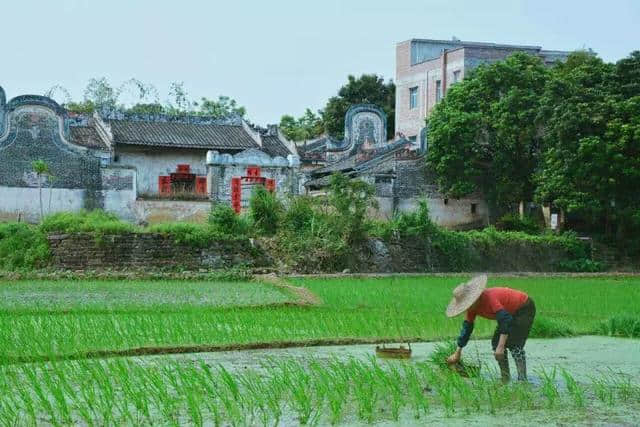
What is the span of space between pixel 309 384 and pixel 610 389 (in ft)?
7.59

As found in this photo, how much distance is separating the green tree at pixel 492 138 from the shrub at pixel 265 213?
879 centimetres

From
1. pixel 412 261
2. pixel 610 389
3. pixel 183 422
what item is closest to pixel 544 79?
pixel 412 261

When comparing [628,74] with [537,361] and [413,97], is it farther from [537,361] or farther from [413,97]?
[537,361]

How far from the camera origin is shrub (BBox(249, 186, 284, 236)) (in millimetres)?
23844

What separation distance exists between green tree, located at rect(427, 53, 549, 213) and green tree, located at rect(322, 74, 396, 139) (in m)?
15.0

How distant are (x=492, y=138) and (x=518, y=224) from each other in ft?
10.3

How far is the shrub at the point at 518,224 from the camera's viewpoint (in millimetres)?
29594

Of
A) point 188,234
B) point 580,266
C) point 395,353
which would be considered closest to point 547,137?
point 580,266

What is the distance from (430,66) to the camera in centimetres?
4019

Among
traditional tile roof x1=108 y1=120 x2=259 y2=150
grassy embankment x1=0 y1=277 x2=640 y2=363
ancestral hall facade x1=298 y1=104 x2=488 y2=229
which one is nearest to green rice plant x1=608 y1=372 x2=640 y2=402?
grassy embankment x1=0 y1=277 x2=640 y2=363

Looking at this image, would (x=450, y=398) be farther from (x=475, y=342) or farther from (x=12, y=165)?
(x=12, y=165)

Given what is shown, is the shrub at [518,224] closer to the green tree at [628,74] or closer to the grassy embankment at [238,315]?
the green tree at [628,74]

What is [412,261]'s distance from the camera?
81.9ft

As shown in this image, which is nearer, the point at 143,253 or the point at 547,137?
the point at 143,253
